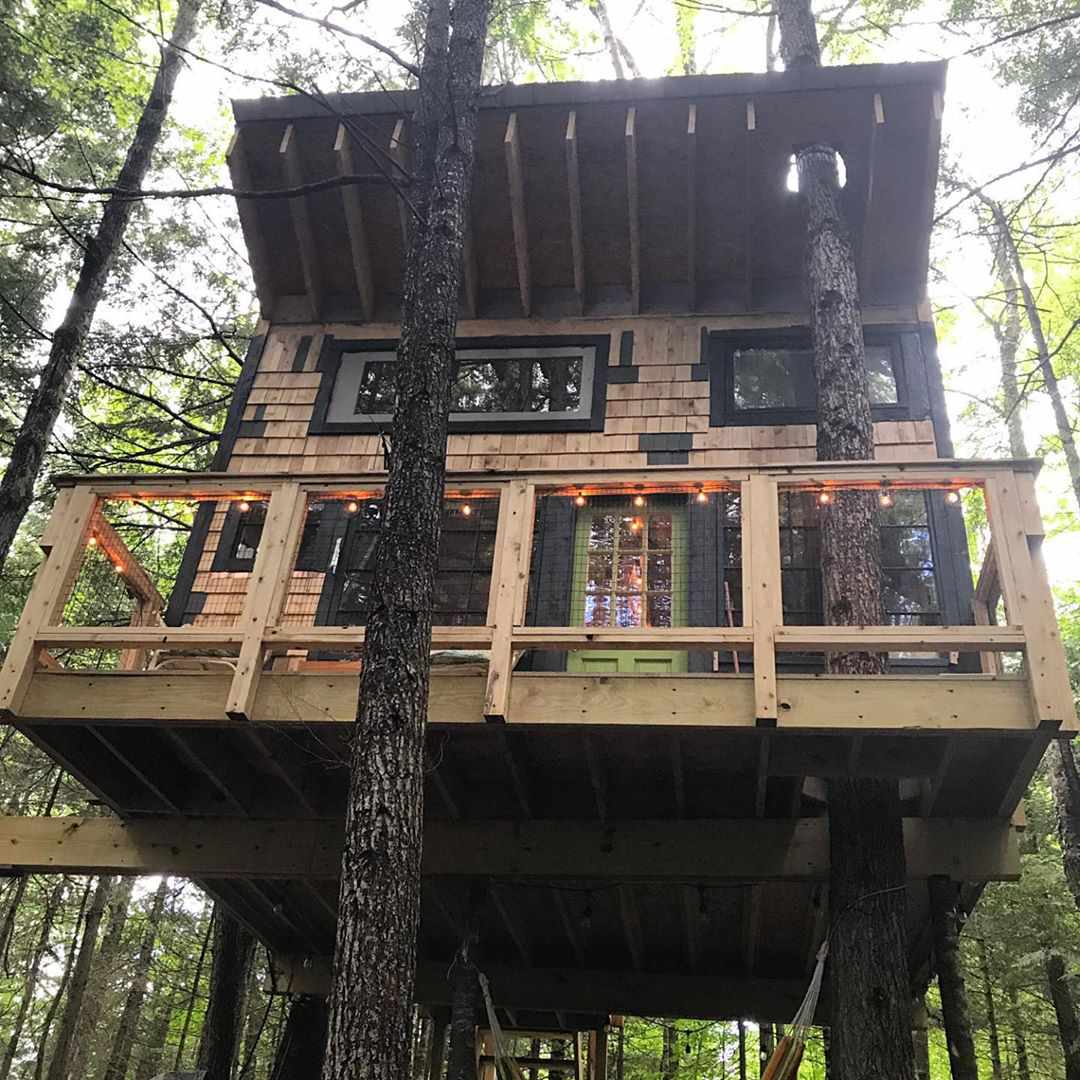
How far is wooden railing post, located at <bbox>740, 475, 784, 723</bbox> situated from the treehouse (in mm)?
19

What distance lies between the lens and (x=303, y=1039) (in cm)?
888

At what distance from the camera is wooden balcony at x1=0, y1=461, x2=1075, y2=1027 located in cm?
524

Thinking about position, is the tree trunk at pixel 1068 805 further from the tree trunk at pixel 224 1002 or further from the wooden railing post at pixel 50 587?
the wooden railing post at pixel 50 587

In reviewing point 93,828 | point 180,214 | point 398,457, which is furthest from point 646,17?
point 93,828

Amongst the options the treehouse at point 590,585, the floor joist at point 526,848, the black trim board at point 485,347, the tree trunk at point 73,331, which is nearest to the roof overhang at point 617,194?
the treehouse at point 590,585

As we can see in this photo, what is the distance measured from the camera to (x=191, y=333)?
13.7m

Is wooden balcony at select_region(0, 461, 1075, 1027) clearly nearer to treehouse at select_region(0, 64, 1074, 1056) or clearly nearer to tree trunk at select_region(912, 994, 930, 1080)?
treehouse at select_region(0, 64, 1074, 1056)

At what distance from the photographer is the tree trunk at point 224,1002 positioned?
9.57m

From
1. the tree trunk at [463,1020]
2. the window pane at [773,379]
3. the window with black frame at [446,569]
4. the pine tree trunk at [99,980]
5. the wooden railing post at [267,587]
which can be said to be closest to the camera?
the wooden railing post at [267,587]

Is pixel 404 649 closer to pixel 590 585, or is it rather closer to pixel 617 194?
pixel 590 585

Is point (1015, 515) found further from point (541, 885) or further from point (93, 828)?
point (93, 828)

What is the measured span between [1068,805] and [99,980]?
596 inches

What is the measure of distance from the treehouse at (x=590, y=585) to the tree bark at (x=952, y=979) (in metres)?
0.37

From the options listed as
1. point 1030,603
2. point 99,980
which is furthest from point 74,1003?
point 1030,603
